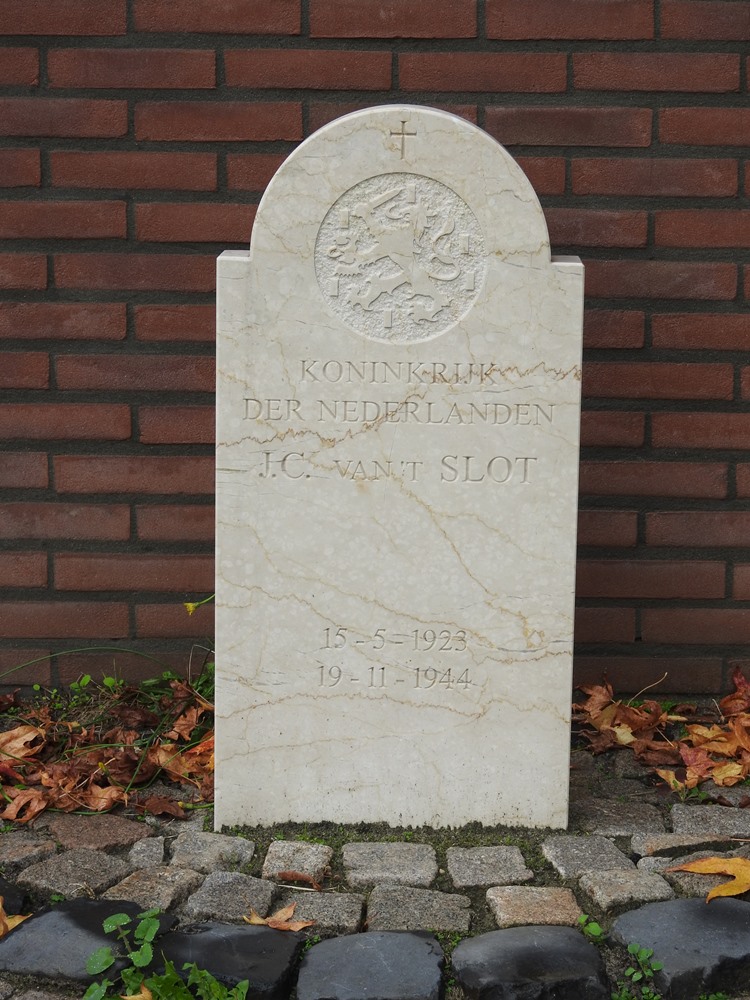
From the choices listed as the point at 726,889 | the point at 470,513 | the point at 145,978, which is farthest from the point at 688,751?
the point at 145,978

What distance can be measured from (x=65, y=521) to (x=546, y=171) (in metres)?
1.51

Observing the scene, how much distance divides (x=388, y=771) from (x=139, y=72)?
1.79 m

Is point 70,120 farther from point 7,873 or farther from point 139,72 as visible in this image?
point 7,873

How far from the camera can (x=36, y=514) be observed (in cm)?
300

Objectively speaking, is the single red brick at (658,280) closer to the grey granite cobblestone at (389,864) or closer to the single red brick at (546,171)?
the single red brick at (546,171)

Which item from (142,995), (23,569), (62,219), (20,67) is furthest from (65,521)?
(142,995)

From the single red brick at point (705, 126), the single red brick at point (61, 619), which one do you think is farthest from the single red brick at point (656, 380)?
the single red brick at point (61, 619)

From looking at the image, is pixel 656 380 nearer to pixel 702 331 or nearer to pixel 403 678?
pixel 702 331

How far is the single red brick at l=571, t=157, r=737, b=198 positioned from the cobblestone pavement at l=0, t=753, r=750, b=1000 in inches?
57.5

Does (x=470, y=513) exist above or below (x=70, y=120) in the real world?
below

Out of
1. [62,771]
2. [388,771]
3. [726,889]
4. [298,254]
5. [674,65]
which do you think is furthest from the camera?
[674,65]

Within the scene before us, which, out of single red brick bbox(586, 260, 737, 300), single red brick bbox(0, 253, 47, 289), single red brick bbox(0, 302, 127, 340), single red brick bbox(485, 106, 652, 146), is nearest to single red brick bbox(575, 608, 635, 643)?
single red brick bbox(586, 260, 737, 300)

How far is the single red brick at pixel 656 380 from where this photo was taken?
295 cm

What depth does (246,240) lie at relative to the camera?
291 centimetres
